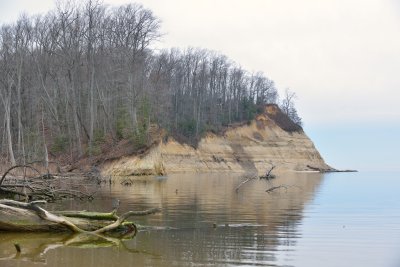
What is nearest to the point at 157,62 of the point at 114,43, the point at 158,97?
the point at 158,97

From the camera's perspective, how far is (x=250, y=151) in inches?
3238

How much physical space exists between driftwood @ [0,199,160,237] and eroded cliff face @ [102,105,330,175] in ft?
158

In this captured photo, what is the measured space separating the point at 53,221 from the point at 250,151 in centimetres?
6980

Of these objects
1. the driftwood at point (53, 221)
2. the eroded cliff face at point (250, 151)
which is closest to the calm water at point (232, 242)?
the driftwood at point (53, 221)

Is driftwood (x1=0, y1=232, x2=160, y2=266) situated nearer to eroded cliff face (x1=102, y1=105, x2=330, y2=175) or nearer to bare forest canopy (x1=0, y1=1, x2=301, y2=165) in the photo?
bare forest canopy (x1=0, y1=1, x2=301, y2=165)

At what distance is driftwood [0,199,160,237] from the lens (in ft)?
43.9

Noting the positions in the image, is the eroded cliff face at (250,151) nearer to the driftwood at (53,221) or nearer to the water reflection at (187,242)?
the water reflection at (187,242)

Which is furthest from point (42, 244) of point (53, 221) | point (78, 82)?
point (78, 82)

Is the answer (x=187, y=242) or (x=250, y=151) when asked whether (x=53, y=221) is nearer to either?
(x=187, y=242)

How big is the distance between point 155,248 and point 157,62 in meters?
59.5

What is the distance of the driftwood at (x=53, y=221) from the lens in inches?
527

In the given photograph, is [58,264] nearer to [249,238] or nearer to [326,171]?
[249,238]

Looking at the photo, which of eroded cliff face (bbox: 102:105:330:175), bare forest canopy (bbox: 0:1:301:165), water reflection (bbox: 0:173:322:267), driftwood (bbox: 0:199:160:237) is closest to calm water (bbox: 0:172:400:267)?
water reflection (bbox: 0:173:322:267)

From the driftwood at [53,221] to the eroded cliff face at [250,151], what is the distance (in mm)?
48087
